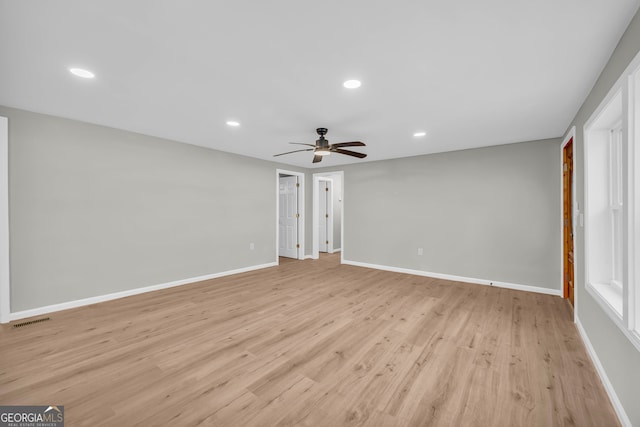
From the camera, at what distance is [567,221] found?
3744mm

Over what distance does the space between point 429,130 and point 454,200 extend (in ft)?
5.81

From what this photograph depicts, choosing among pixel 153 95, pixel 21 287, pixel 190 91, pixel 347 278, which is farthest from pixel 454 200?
pixel 21 287

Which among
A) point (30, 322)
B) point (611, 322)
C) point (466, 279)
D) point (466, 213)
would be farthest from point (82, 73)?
point (466, 279)

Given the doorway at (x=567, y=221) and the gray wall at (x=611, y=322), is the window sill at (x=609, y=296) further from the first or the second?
the doorway at (x=567, y=221)

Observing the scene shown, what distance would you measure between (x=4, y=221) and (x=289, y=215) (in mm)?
4889

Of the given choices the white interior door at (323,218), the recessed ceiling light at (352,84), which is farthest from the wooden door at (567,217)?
the white interior door at (323,218)

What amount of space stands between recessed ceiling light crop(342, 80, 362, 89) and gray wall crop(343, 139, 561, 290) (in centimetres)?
329

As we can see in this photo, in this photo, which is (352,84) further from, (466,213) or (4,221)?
(4,221)

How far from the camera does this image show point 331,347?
244 cm

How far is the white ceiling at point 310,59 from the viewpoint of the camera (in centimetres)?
151

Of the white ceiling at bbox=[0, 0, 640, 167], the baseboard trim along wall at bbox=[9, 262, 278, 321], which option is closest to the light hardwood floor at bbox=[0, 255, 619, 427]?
the baseboard trim along wall at bbox=[9, 262, 278, 321]

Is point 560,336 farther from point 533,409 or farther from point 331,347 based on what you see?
point 331,347

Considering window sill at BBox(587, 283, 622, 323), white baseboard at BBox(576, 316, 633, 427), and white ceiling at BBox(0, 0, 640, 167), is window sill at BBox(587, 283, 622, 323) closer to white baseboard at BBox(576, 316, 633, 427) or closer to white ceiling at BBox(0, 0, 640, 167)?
white baseboard at BBox(576, 316, 633, 427)
